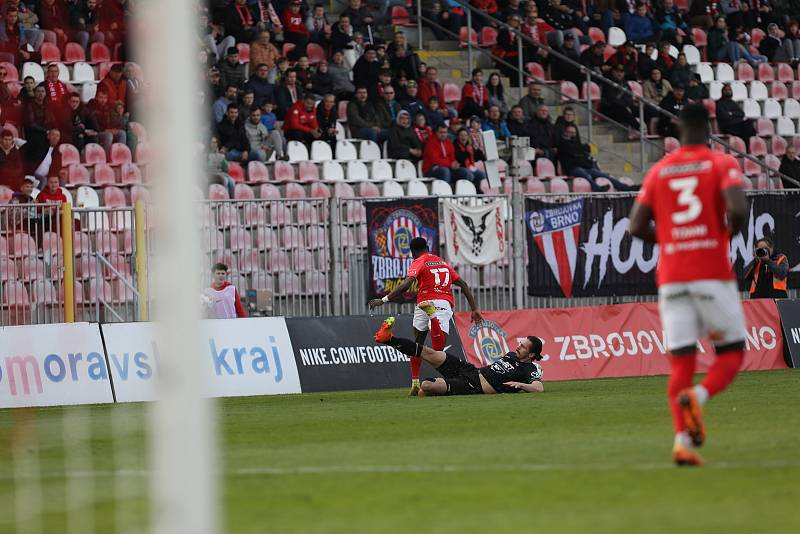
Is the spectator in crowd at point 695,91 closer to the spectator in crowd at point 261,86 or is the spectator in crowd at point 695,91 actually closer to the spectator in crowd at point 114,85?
the spectator in crowd at point 261,86

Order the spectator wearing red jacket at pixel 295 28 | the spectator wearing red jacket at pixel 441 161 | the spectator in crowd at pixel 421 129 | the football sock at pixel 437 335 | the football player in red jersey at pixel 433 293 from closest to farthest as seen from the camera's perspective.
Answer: the football player in red jersey at pixel 433 293 → the football sock at pixel 437 335 → the spectator wearing red jacket at pixel 441 161 → the spectator in crowd at pixel 421 129 → the spectator wearing red jacket at pixel 295 28

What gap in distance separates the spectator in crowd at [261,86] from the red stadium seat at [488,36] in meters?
6.90

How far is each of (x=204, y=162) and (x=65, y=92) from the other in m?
2.54

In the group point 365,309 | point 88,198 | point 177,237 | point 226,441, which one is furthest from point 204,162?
Answer: point 177,237

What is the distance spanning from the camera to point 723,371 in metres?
9.58

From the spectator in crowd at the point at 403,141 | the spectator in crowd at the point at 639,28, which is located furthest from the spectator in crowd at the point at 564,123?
the spectator in crowd at the point at 639,28

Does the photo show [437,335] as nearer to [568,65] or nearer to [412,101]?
[412,101]

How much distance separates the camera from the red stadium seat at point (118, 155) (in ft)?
76.7

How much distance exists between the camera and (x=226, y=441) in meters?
12.7

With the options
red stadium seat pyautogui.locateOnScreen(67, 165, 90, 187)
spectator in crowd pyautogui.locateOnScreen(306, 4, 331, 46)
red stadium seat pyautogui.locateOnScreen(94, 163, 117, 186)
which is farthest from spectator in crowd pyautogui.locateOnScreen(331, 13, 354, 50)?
red stadium seat pyautogui.locateOnScreen(67, 165, 90, 187)

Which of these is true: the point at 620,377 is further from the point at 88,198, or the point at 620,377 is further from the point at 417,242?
the point at 88,198

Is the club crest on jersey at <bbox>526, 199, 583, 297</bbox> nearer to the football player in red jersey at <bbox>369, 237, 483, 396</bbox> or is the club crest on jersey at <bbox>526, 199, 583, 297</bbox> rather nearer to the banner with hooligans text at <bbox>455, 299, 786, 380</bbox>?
the banner with hooligans text at <bbox>455, 299, 786, 380</bbox>

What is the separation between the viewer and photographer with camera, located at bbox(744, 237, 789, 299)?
→ 25.0 metres

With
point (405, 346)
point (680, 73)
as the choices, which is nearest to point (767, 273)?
point (680, 73)
